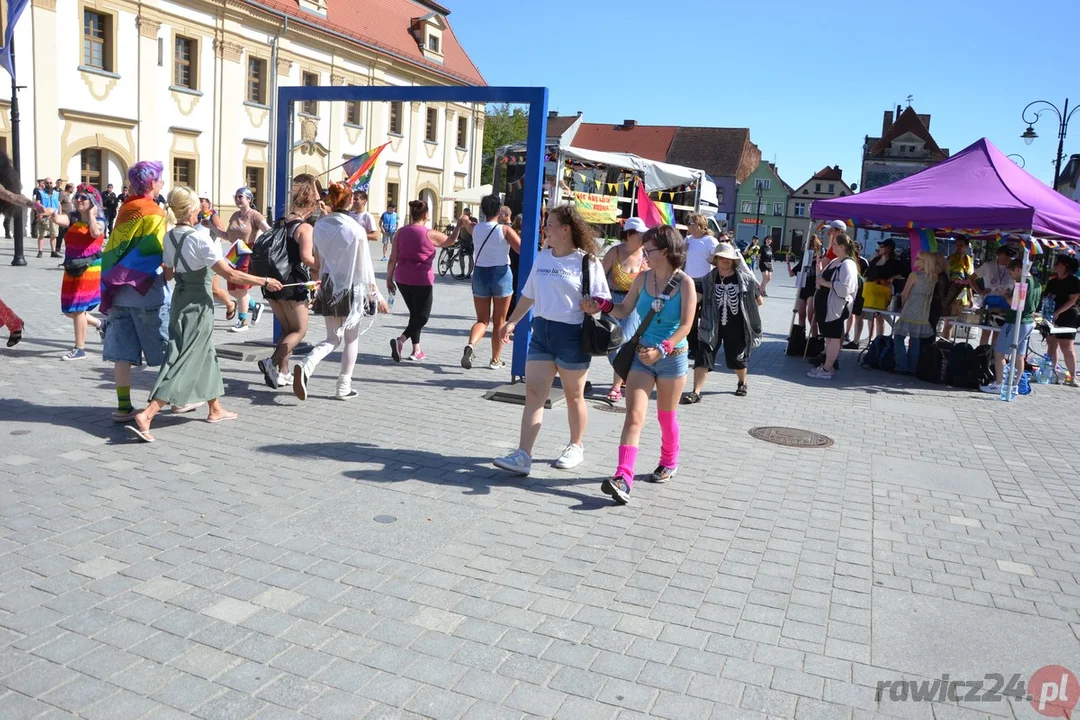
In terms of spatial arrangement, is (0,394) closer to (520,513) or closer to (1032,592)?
(520,513)

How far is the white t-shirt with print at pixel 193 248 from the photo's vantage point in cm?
590

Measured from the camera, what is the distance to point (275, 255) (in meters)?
7.43

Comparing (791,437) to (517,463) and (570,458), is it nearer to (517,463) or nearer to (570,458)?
(570,458)

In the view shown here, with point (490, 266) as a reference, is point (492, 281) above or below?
below

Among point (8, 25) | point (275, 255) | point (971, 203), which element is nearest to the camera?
point (8, 25)

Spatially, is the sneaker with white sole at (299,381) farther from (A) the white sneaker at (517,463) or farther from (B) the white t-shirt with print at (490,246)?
(B) the white t-shirt with print at (490,246)

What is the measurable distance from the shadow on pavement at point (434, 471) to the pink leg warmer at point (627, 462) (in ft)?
Answer: 0.62

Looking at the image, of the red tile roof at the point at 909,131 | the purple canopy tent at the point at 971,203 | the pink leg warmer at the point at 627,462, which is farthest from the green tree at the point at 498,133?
the pink leg warmer at the point at 627,462

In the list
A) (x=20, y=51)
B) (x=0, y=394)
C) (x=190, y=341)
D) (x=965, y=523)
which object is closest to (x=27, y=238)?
(x=20, y=51)

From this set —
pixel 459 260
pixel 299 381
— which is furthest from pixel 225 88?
pixel 299 381

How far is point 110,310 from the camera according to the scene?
6164 millimetres

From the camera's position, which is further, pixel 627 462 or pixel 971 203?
pixel 971 203

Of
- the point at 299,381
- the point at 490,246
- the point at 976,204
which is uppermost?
the point at 976,204

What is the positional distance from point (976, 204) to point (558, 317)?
24.4 feet
